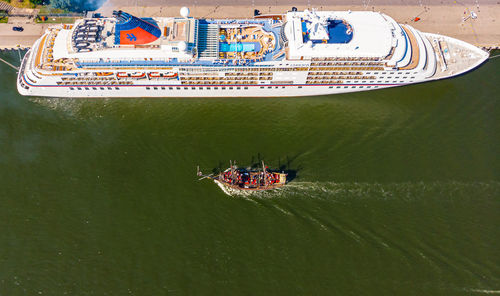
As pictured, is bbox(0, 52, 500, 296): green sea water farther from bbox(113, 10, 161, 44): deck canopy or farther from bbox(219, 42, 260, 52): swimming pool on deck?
bbox(113, 10, 161, 44): deck canopy

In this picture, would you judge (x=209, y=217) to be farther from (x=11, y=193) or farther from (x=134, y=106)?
(x=11, y=193)

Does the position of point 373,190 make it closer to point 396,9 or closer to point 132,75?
point 396,9

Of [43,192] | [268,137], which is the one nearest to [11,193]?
[43,192]

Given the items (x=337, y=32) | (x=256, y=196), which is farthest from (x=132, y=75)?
(x=337, y=32)

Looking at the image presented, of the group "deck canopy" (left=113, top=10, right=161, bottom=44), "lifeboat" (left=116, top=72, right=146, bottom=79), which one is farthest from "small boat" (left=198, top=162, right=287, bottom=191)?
"deck canopy" (left=113, top=10, right=161, bottom=44)

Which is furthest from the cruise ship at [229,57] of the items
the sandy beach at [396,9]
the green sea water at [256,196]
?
the sandy beach at [396,9]

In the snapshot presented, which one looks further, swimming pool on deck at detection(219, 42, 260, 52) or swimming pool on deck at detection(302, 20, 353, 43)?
swimming pool on deck at detection(219, 42, 260, 52)

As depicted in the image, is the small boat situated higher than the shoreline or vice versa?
the shoreline
